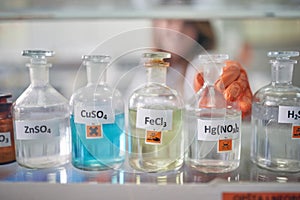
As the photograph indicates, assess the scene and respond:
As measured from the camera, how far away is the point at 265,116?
64 centimetres

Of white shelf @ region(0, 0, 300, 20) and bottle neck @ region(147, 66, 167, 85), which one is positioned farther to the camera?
white shelf @ region(0, 0, 300, 20)

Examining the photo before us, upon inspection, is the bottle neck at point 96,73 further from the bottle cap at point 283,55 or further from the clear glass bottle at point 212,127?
the bottle cap at point 283,55

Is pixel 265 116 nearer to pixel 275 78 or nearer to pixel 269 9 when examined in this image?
pixel 275 78

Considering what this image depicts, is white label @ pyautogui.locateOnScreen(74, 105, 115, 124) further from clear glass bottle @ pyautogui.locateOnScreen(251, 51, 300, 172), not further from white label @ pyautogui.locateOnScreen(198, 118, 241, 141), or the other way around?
clear glass bottle @ pyautogui.locateOnScreen(251, 51, 300, 172)

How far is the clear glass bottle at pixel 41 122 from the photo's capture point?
2.05 feet

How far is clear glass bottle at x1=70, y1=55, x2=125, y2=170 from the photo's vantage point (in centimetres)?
62

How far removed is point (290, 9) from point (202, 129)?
386mm

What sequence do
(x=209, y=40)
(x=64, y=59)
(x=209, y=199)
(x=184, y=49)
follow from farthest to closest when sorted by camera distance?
(x=64, y=59) < (x=209, y=40) < (x=184, y=49) < (x=209, y=199)

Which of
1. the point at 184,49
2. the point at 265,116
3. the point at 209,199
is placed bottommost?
the point at 209,199

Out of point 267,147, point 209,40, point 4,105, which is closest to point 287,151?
point 267,147

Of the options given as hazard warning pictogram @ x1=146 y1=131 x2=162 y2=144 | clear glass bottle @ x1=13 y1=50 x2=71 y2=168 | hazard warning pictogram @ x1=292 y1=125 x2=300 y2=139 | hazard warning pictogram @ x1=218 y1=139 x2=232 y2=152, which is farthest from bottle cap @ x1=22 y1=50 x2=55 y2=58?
hazard warning pictogram @ x1=292 y1=125 x2=300 y2=139

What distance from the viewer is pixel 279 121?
0.62m

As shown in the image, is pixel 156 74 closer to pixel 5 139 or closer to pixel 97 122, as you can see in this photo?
pixel 97 122

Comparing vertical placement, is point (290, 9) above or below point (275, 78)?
above
